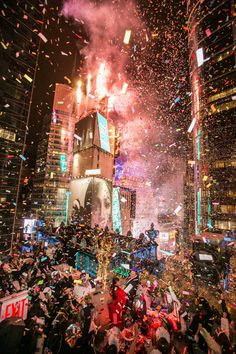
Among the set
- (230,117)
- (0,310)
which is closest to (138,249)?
(0,310)

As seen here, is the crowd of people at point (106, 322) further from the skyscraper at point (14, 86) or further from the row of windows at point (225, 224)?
the row of windows at point (225, 224)

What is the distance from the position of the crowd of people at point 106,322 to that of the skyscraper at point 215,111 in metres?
38.7

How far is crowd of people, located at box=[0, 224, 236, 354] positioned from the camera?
4.59 metres

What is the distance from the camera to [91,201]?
27891 mm

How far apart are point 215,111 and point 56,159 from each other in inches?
1818

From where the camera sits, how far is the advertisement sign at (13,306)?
4.75 metres

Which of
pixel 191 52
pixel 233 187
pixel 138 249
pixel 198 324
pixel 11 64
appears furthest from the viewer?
pixel 191 52

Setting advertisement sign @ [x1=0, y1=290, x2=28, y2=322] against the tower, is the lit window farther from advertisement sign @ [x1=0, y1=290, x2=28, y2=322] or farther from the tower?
advertisement sign @ [x1=0, y1=290, x2=28, y2=322]

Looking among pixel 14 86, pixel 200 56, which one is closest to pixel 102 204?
pixel 14 86

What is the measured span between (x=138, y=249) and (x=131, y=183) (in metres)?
48.2

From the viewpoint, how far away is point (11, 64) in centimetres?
2297

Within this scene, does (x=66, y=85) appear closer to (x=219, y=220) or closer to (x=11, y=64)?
(x=11, y=64)

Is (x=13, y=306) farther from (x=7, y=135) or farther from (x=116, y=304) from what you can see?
(x=7, y=135)

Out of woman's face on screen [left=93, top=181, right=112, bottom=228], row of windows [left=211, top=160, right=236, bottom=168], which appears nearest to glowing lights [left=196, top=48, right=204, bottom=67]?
row of windows [left=211, top=160, right=236, bottom=168]
